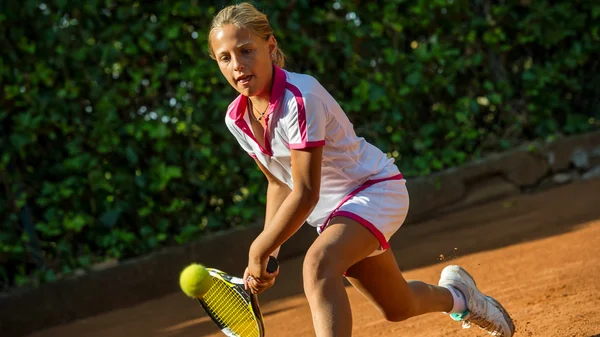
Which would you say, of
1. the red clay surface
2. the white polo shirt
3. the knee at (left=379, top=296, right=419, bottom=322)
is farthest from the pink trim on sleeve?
the red clay surface

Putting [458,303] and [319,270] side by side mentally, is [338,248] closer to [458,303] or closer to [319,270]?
[319,270]

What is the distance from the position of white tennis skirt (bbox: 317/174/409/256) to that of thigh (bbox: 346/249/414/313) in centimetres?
8

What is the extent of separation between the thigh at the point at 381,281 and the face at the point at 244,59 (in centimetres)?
74

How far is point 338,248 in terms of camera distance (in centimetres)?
274

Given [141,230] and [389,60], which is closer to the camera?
[141,230]

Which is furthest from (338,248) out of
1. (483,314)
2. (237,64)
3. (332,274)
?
(483,314)

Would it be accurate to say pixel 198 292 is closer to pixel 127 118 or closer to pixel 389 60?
pixel 127 118

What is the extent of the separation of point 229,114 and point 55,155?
287 cm

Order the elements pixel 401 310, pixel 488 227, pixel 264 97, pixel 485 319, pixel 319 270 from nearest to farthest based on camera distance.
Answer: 1. pixel 319 270
2. pixel 264 97
3. pixel 401 310
4. pixel 485 319
5. pixel 488 227

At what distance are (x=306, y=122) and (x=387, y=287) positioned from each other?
0.75 m

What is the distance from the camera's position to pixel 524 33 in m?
6.91

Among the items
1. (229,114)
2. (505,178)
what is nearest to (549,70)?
(505,178)

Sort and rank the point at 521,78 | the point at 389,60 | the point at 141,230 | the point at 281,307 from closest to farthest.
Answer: the point at 281,307 → the point at 141,230 → the point at 389,60 → the point at 521,78

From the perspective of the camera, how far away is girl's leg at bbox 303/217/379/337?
2.63m
